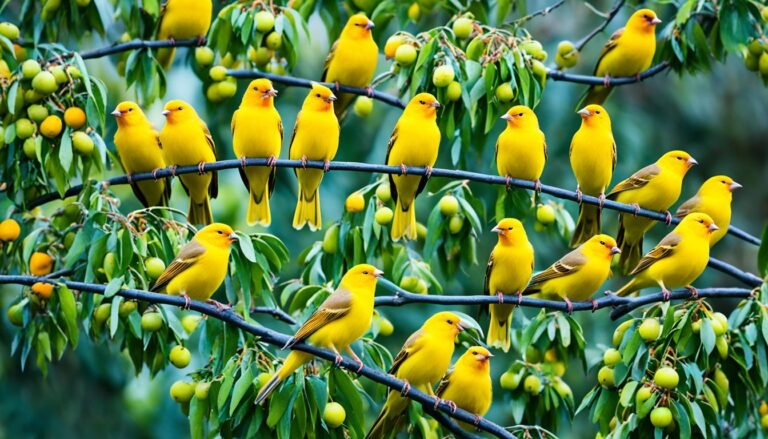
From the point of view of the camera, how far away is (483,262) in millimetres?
12742

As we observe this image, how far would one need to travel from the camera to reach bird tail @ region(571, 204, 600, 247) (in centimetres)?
649

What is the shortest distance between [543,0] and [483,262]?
2.90m

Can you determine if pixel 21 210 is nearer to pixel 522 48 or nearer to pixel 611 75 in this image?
pixel 522 48

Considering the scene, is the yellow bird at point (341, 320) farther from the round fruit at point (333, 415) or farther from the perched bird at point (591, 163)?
the perched bird at point (591, 163)

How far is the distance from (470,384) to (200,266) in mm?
1547

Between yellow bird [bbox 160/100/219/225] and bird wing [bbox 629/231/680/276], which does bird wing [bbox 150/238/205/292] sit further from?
bird wing [bbox 629/231/680/276]

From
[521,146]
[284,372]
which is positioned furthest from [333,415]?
[521,146]

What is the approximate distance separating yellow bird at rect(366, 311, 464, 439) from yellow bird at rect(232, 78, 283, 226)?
1.24 m

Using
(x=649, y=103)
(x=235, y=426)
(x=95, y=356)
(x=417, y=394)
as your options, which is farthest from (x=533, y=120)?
(x=649, y=103)

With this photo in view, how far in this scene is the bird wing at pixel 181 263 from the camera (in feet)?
18.5

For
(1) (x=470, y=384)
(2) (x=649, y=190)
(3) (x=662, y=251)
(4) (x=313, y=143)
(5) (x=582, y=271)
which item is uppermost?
(4) (x=313, y=143)

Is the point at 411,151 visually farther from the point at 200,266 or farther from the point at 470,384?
the point at 200,266

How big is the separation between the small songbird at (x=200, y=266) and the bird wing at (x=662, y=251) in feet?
7.03

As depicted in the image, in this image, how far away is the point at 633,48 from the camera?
7.48m
